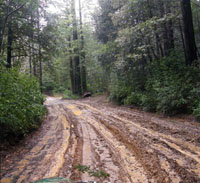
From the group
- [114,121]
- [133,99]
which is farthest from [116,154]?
[133,99]

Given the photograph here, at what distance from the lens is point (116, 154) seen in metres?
3.51

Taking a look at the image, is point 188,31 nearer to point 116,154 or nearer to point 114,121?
point 114,121

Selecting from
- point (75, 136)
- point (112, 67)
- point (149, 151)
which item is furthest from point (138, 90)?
point (149, 151)

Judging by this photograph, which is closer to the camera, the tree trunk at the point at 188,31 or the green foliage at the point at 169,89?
the green foliage at the point at 169,89

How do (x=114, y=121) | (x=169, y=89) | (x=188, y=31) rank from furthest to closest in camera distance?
(x=188, y=31) → (x=169, y=89) → (x=114, y=121)

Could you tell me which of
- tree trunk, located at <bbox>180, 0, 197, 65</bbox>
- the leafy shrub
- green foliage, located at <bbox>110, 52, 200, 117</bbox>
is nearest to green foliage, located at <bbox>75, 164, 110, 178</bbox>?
green foliage, located at <bbox>110, 52, 200, 117</bbox>

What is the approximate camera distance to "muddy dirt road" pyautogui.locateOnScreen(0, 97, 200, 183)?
2723 millimetres

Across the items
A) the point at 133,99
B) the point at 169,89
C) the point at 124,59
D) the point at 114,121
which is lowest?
the point at 114,121

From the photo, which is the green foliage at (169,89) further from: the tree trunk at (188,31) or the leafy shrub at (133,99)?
the tree trunk at (188,31)

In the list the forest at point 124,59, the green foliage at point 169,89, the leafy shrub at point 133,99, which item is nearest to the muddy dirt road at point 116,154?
the forest at point 124,59

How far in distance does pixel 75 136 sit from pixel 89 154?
1.42 meters

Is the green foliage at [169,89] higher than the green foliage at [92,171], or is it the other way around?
the green foliage at [169,89]

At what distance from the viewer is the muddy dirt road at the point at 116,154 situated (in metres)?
2.72

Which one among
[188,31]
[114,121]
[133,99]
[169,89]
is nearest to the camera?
[114,121]
